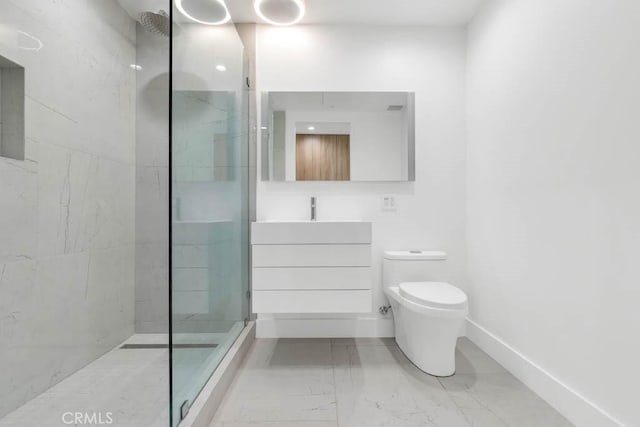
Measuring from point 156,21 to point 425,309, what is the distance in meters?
2.51

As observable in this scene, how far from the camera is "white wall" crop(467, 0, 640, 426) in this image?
1.08 m

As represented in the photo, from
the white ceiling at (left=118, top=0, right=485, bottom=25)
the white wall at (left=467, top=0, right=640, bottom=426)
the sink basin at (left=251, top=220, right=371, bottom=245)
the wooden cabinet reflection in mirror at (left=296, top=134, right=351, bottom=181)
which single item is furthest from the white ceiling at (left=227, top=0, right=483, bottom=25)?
the sink basin at (left=251, top=220, right=371, bottom=245)

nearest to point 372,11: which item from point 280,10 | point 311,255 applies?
point 280,10

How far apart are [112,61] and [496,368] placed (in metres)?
3.10

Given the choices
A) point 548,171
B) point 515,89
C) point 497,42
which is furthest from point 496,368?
point 497,42

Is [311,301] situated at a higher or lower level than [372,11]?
lower

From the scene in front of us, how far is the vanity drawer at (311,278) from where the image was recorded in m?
1.72

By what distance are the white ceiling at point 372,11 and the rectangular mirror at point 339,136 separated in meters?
0.52

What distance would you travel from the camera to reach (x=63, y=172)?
1.61m

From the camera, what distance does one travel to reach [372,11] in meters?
2.07

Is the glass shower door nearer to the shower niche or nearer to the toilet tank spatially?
the shower niche

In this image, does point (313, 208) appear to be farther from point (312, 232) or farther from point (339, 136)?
point (339, 136)

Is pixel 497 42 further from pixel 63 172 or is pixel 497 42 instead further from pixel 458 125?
pixel 63 172

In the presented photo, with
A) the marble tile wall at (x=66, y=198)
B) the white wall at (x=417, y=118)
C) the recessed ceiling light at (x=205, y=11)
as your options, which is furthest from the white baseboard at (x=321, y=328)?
the recessed ceiling light at (x=205, y=11)
